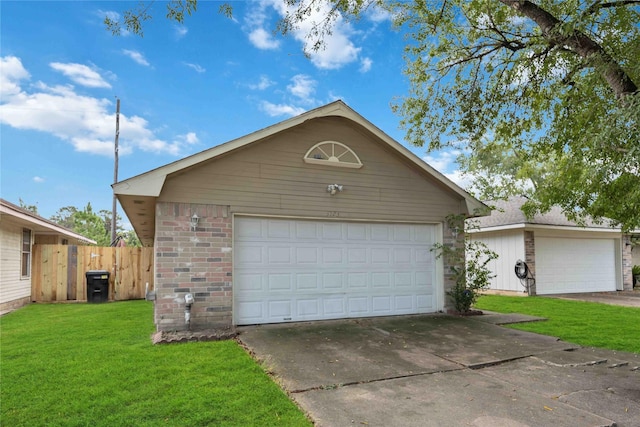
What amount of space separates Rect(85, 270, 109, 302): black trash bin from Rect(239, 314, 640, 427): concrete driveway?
809 centimetres

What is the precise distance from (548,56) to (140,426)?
9.15 meters

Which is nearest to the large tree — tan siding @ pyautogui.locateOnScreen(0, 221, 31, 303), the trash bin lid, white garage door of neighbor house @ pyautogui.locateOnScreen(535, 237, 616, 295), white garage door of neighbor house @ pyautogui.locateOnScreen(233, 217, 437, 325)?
white garage door of neighbor house @ pyautogui.locateOnScreen(233, 217, 437, 325)

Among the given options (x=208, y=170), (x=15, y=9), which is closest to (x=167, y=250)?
(x=208, y=170)

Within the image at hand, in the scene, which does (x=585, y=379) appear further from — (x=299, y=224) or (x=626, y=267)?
(x=626, y=267)

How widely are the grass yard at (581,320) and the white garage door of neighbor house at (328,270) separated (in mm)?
2329

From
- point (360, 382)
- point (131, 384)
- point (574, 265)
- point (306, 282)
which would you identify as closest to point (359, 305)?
point (306, 282)

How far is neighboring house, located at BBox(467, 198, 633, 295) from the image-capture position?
47.8 ft

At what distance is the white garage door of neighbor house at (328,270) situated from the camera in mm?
7598

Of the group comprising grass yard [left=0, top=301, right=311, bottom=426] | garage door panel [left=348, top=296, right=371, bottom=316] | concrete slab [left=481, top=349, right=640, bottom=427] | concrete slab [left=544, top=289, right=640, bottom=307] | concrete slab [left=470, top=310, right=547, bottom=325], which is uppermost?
garage door panel [left=348, top=296, right=371, bottom=316]

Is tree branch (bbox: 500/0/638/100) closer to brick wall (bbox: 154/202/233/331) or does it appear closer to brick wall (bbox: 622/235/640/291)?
brick wall (bbox: 154/202/233/331)

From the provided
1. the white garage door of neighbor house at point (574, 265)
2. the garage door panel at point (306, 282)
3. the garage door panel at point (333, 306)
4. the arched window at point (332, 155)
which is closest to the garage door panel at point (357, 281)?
the garage door panel at point (333, 306)

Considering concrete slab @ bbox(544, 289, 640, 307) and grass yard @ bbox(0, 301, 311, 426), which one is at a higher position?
grass yard @ bbox(0, 301, 311, 426)

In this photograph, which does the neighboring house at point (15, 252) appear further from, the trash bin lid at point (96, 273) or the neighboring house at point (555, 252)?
the neighboring house at point (555, 252)

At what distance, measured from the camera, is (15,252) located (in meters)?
11.8
